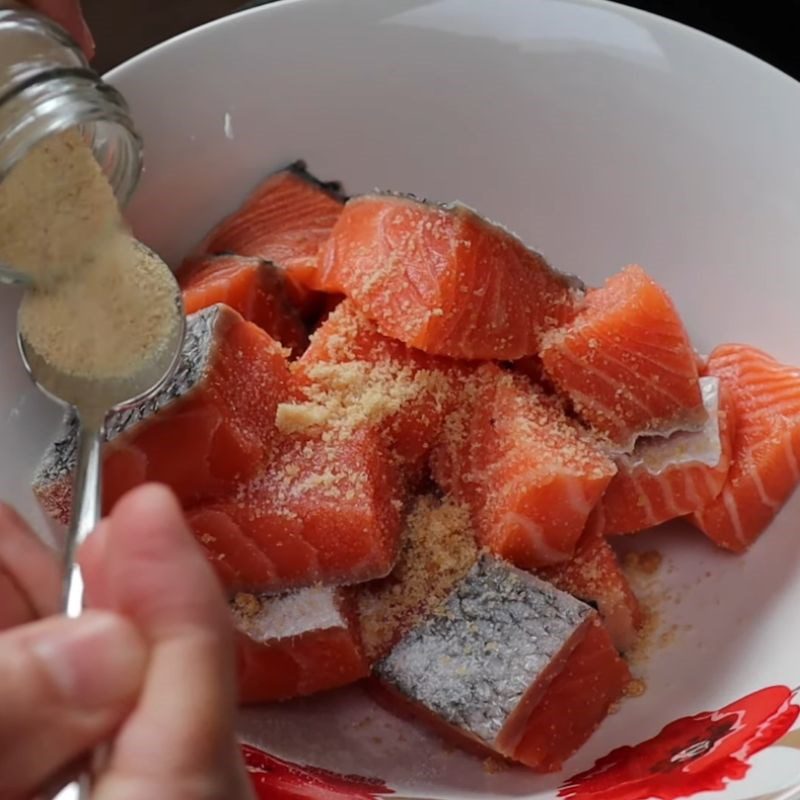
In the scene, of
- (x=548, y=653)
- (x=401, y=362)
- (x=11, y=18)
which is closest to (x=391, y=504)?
(x=401, y=362)

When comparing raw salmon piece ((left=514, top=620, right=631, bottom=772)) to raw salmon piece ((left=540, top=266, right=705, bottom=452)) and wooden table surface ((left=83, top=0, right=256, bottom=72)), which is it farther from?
wooden table surface ((left=83, top=0, right=256, bottom=72))

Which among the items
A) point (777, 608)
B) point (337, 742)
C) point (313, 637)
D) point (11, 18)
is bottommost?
point (337, 742)

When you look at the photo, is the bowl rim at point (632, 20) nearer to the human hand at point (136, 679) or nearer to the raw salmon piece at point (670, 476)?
the raw salmon piece at point (670, 476)

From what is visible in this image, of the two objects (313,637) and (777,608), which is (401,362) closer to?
(313,637)

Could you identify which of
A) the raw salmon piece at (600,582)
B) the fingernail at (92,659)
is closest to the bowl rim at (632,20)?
the raw salmon piece at (600,582)

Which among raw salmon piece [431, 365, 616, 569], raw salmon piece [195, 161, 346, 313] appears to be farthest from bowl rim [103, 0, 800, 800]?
raw salmon piece [431, 365, 616, 569]
